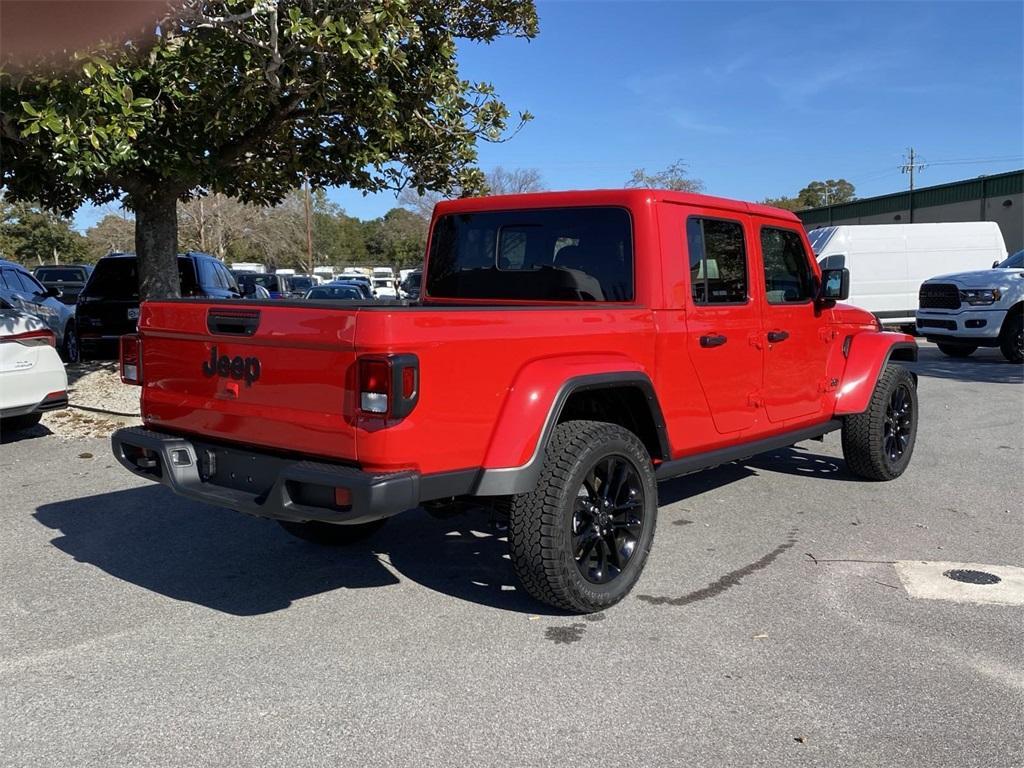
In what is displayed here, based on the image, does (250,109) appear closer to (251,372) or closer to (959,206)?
(251,372)

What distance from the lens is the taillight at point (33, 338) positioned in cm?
722

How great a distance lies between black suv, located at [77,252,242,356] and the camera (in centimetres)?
1174

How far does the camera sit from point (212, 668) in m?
3.43

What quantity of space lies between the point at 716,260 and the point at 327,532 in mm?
2704

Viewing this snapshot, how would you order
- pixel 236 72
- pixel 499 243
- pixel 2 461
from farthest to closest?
pixel 236 72
pixel 2 461
pixel 499 243

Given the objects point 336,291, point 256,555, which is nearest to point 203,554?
point 256,555

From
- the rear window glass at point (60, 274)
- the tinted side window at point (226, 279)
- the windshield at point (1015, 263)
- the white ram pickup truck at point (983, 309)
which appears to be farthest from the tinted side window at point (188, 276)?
the rear window glass at point (60, 274)

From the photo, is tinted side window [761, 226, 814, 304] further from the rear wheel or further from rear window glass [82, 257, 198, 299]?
the rear wheel

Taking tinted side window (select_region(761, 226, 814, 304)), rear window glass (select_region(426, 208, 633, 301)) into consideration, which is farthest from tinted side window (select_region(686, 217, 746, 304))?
rear window glass (select_region(426, 208, 633, 301))

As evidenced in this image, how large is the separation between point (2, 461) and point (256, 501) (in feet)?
15.9

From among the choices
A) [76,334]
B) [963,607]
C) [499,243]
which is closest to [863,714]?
[963,607]

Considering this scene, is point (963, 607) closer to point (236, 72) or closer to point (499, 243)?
point (499, 243)

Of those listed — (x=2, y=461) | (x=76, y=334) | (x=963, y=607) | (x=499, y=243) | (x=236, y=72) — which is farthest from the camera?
(x=76, y=334)

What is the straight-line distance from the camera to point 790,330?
208 inches
